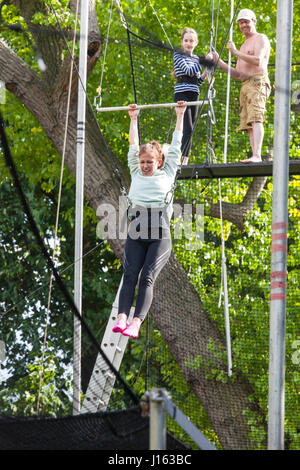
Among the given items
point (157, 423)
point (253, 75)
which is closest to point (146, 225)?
point (253, 75)

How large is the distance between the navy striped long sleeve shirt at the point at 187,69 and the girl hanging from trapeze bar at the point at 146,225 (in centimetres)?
120

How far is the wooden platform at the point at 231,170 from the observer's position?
20.2ft

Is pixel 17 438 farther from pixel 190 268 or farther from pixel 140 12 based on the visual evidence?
pixel 140 12

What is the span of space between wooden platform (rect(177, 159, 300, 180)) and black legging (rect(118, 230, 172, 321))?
120 centimetres

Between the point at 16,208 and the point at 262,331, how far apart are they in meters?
3.97

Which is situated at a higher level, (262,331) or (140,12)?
(140,12)

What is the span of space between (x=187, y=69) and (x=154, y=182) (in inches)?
58.9

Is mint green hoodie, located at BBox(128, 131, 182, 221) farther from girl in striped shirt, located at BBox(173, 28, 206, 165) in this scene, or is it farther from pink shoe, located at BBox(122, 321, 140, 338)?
girl in striped shirt, located at BBox(173, 28, 206, 165)

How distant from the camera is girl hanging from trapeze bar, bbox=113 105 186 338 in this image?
5.03m

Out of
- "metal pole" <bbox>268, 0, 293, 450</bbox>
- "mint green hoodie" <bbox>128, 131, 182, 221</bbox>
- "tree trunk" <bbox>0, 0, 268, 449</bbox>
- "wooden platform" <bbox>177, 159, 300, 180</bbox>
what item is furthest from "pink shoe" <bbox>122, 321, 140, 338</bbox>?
"tree trunk" <bbox>0, 0, 268, 449</bbox>

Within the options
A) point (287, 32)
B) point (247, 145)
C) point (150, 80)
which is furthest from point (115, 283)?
point (287, 32)

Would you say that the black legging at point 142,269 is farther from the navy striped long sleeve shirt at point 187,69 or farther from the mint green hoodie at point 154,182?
the navy striped long sleeve shirt at point 187,69

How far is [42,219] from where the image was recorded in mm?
11039

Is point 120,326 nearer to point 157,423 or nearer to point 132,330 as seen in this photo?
point 132,330
